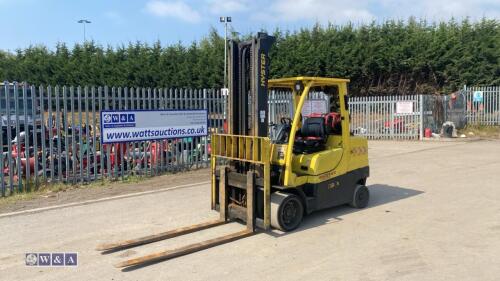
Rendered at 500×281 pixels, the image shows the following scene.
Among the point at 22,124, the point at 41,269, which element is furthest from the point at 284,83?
the point at 22,124

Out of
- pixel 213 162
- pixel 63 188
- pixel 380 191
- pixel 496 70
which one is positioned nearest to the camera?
pixel 213 162

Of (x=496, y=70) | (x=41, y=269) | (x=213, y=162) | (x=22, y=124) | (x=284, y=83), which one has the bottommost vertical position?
(x=41, y=269)

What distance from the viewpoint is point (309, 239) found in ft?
19.4

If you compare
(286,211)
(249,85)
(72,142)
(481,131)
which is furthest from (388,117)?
(286,211)

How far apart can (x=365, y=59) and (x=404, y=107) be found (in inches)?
449

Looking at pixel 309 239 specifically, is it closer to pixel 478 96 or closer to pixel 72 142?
pixel 72 142

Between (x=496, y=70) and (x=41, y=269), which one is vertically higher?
(x=496, y=70)

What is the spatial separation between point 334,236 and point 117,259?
2820mm

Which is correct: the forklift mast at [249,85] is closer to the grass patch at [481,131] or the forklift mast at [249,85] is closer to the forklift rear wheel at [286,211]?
the forklift rear wheel at [286,211]

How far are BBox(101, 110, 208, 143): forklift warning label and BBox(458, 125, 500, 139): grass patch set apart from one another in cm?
1479

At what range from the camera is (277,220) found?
611 centimetres

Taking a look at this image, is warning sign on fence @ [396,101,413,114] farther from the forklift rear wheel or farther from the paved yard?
the forklift rear wheel

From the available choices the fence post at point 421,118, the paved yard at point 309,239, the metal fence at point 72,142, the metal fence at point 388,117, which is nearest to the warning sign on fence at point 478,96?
the metal fence at point 388,117

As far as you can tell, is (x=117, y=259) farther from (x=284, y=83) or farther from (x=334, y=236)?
(x=284, y=83)
